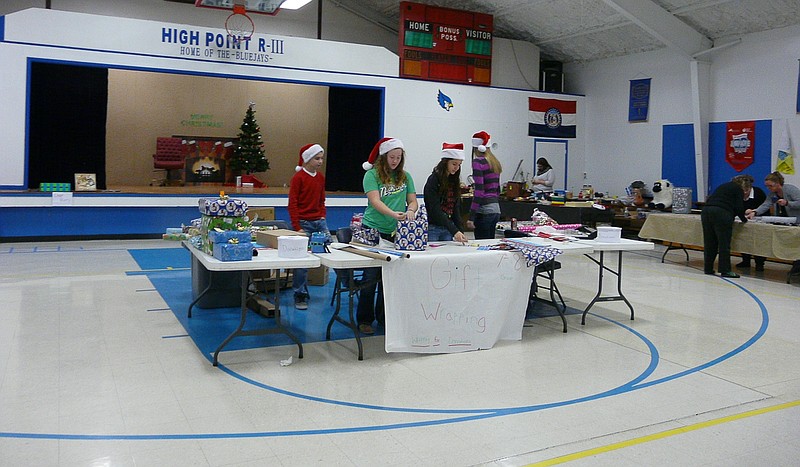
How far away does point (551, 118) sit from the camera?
13.7 metres

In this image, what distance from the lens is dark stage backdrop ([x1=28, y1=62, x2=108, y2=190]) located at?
998cm

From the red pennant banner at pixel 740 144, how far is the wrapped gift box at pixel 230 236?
30.3 feet

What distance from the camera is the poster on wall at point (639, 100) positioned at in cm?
1269

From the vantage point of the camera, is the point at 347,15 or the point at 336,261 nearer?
the point at 336,261

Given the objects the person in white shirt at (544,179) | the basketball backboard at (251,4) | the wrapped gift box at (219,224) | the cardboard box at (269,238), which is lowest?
the cardboard box at (269,238)

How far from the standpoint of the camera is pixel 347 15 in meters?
13.2

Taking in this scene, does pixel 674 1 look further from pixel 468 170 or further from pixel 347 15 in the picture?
pixel 347 15

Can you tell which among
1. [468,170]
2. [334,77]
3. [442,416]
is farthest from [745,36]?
[442,416]

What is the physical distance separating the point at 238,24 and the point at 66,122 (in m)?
2.92

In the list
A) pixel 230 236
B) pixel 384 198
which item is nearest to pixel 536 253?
pixel 384 198

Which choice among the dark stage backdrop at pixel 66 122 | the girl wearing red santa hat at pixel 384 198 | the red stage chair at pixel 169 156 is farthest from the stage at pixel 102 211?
the girl wearing red santa hat at pixel 384 198

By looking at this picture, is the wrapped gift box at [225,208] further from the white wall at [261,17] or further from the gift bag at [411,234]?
the white wall at [261,17]

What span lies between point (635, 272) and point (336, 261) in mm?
5313

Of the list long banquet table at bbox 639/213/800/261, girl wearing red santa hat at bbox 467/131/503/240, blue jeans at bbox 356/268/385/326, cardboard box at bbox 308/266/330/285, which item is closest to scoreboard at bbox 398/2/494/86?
long banquet table at bbox 639/213/800/261
